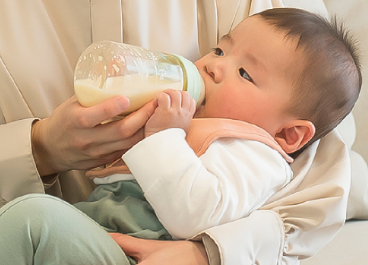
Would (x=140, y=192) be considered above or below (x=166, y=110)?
below

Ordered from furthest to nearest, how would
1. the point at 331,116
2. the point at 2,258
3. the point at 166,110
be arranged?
the point at 331,116
the point at 166,110
the point at 2,258

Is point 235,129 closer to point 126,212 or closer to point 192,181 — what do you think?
point 192,181

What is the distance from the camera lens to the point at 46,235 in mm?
589

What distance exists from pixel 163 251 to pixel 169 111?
0.26 metres

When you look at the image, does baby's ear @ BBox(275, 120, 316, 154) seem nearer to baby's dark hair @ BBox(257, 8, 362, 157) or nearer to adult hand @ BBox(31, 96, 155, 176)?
baby's dark hair @ BBox(257, 8, 362, 157)

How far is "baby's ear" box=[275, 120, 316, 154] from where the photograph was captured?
2.80 ft

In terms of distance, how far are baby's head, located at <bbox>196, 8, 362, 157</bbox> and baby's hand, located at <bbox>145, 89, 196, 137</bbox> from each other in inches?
5.7

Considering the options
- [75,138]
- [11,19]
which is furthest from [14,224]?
[11,19]

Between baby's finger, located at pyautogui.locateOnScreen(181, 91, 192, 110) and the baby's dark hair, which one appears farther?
the baby's dark hair

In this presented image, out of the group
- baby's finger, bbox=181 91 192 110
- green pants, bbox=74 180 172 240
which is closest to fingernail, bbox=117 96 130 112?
baby's finger, bbox=181 91 192 110

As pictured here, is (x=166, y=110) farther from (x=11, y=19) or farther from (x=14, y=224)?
(x=11, y=19)

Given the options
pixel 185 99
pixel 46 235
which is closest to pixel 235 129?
pixel 185 99

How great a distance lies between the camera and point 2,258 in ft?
1.88

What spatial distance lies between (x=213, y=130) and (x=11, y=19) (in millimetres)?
527
